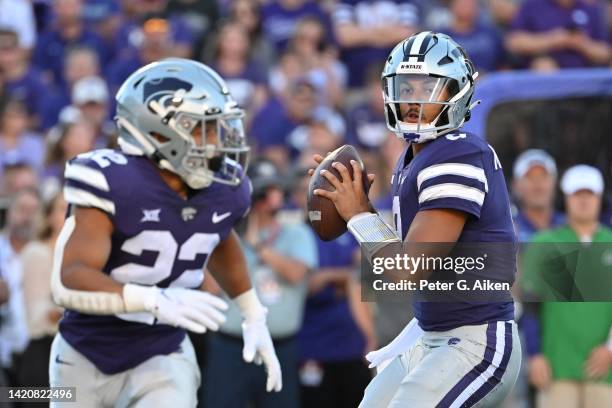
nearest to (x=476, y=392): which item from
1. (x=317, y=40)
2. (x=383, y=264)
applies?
(x=383, y=264)

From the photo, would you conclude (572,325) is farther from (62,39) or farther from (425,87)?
(62,39)

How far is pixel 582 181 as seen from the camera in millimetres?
7590

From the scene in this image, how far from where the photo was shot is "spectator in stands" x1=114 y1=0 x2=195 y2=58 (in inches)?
408

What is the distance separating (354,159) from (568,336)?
317 centimetres

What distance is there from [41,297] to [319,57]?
12.6 ft

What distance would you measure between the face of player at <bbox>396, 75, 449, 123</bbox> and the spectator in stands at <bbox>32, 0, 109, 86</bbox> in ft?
21.5

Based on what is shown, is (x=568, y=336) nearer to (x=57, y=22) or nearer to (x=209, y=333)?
(x=209, y=333)

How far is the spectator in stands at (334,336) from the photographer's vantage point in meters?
7.97

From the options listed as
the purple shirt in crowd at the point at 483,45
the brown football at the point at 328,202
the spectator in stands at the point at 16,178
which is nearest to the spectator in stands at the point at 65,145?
the spectator in stands at the point at 16,178

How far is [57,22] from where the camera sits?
11047 millimetres

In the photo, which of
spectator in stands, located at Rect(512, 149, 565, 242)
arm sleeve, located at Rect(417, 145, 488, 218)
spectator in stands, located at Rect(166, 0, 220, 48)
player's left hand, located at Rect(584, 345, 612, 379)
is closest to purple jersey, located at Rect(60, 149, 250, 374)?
arm sleeve, located at Rect(417, 145, 488, 218)

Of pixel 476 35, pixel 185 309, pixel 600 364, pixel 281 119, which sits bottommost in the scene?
pixel 600 364

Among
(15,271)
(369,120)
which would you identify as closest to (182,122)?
(15,271)

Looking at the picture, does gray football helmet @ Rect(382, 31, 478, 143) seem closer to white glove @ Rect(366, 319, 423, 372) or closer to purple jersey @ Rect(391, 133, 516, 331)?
purple jersey @ Rect(391, 133, 516, 331)
